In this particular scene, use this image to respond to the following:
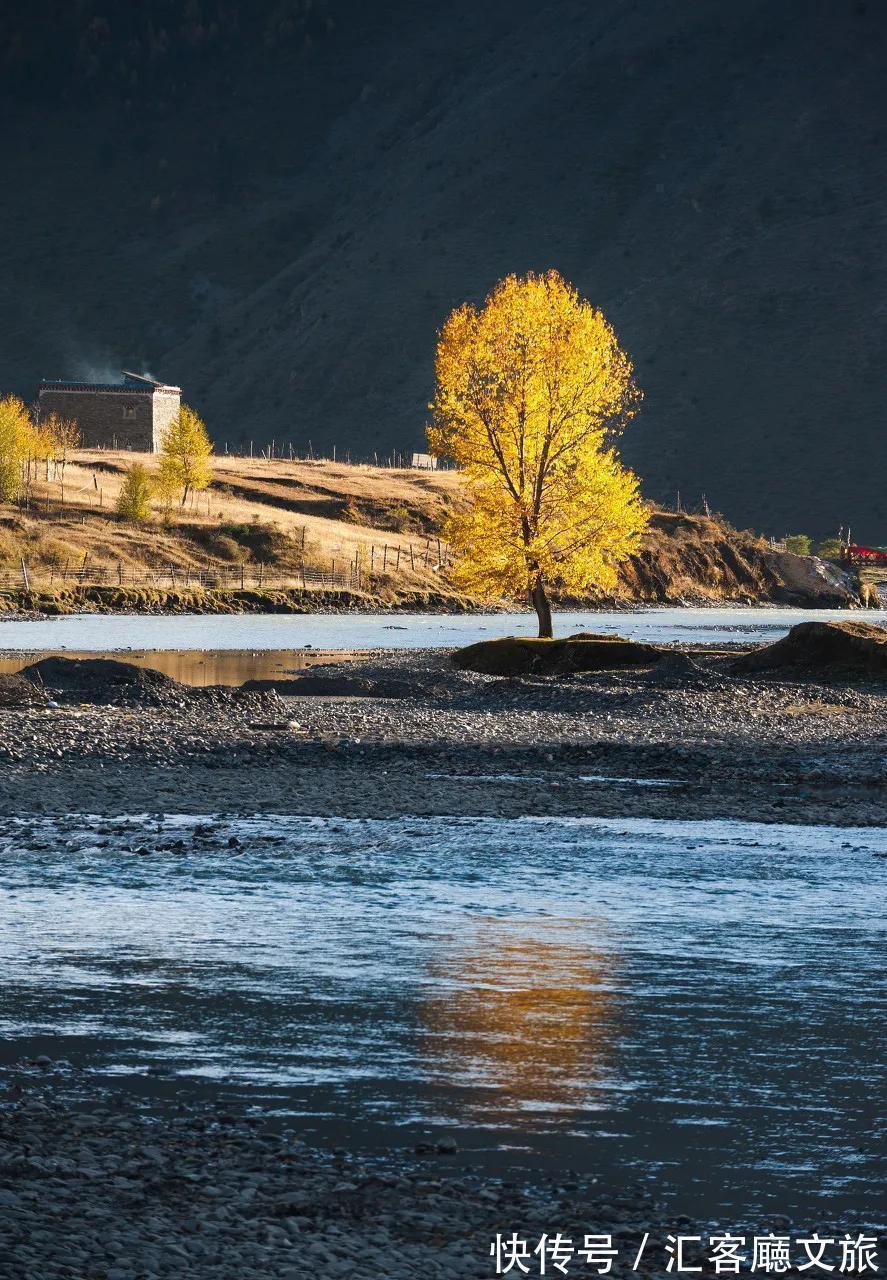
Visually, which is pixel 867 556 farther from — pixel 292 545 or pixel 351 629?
pixel 351 629

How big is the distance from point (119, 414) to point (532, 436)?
116722 millimetres

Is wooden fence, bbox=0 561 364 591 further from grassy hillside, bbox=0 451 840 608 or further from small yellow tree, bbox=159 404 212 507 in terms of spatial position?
small yellow tree, bbox=159 404 212 507

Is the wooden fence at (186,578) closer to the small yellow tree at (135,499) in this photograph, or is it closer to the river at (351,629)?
the river at (351,629)

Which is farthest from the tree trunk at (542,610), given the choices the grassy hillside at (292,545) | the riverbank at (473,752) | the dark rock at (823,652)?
the grassy hillside at (292,545)

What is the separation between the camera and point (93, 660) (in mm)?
38031

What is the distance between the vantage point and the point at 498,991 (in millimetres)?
12375

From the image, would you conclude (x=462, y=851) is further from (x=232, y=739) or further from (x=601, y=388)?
(x=601, y=388)

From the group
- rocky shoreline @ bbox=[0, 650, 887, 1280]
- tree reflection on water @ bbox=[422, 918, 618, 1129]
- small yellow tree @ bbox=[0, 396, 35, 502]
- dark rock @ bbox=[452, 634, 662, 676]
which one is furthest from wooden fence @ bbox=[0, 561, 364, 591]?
tree reflection on water @ bbox=[422, 918, 618, 1129]

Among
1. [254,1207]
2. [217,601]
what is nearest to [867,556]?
[217,601]

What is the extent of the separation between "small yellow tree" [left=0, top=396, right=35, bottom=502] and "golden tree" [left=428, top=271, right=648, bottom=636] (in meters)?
62.6

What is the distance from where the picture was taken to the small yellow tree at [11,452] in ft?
349

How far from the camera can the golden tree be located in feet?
161

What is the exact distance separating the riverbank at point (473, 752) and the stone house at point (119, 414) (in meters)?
125

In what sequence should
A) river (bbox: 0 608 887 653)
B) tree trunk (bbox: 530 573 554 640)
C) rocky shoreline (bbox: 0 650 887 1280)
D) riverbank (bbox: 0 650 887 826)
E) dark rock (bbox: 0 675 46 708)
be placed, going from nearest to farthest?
A: rocky shoreline (bbox: 0 650 887 1280) → riverbank (bbox: 0 650 887 826) → dark rock (bbox: 0 675 46 708) → tree trunk (bbox: 530 573 554 640) → river (bbox: 0 608 887 653)
